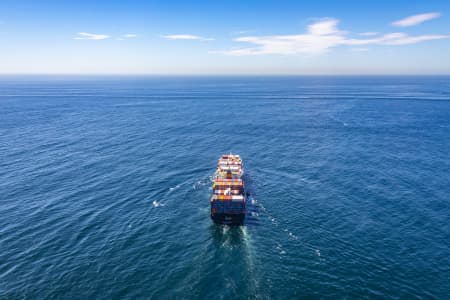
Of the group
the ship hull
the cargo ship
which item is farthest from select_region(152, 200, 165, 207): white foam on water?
the ship hull

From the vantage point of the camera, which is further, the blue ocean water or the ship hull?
the ship hull

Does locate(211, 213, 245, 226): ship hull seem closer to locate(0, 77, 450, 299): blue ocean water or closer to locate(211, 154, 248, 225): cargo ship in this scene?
locate(211, 154, 248, 225): cargo ship

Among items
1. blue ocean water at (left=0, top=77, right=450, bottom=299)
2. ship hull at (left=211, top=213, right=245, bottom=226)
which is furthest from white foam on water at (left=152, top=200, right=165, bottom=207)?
ship hull at (left=211, top=213, right=245, bottom=226)

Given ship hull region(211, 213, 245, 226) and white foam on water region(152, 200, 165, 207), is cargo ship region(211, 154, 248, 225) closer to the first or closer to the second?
ship hull region(211, 213, 245, 226)

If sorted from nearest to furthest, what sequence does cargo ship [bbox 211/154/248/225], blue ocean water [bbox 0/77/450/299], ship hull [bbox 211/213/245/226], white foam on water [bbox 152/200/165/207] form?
blue ocean water [bbox 0/77/450/299], ship hull [bbox 211/213/245/226], cargo ship [bbox 211/154/248/225], white foam on water [bbox 152/200/165/207]

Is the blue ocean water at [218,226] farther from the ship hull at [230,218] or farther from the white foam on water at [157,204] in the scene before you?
the ship hull at [230,218]

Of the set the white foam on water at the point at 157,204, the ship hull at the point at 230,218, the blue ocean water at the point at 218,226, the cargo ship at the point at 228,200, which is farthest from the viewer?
the white foam on water at the point at 157,204

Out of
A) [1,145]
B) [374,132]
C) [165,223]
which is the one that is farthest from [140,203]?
[374,132]

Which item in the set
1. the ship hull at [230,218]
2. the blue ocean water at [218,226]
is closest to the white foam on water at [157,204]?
the blue ocean water at [218,226]

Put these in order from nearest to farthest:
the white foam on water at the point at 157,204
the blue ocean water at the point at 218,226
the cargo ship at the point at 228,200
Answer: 1. the blue ocean water at the point at 218,226
2. the cargo ship at the point at 228,200
3. the white foam on water at the point at 157,204

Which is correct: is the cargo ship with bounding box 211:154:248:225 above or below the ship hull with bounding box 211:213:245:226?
above

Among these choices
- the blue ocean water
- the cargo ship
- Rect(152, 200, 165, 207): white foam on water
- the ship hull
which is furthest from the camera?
Rect(152, 200, 165, 207): white foam on water
